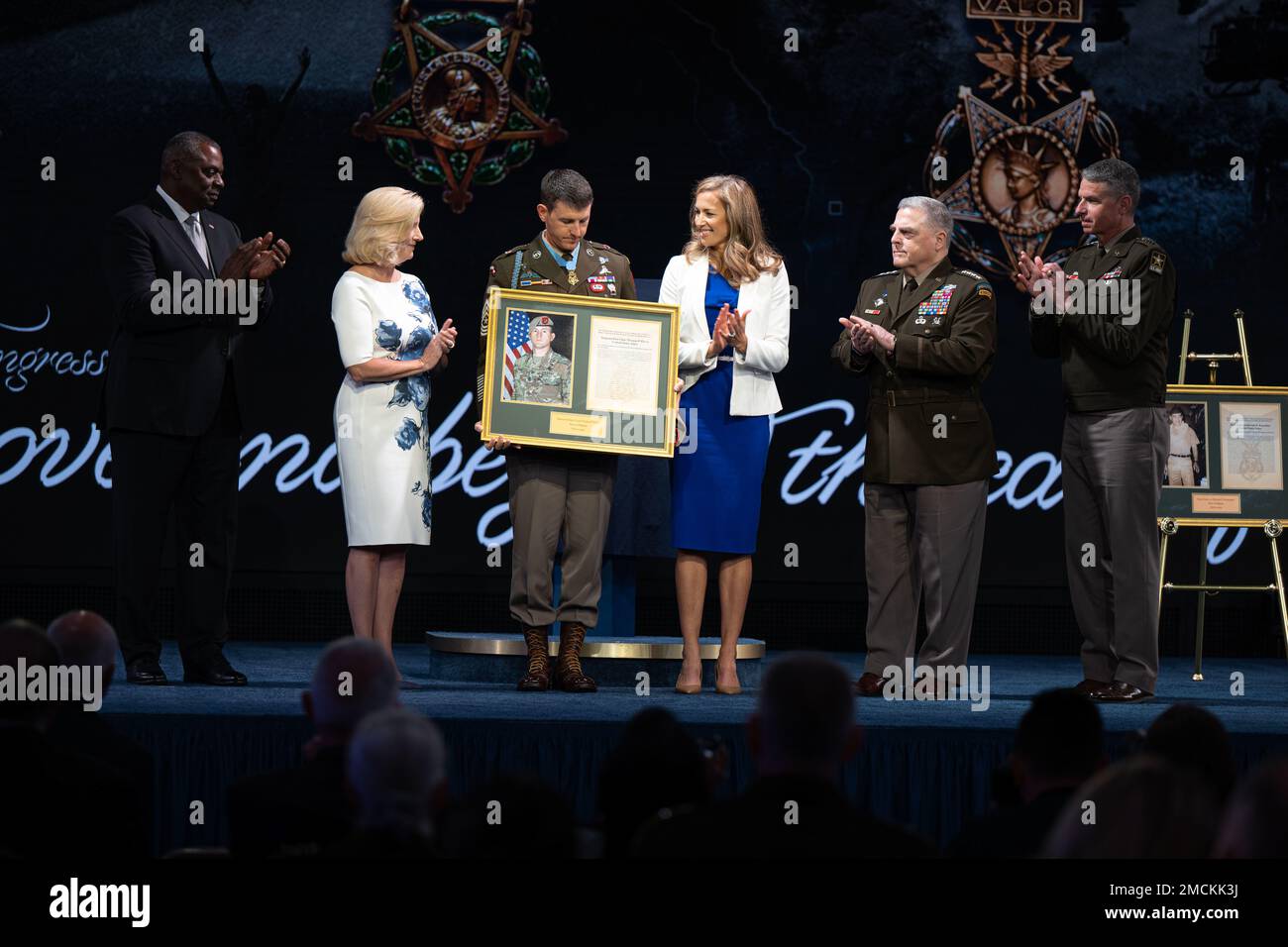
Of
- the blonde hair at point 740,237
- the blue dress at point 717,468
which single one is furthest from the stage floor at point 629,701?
the blonde hair at point 740,237

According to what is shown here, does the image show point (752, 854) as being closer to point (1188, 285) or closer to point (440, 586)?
point (440, 586)

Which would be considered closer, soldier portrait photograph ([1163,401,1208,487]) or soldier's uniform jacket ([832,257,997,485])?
soldier's uniform jacket ([832,257,997,485])

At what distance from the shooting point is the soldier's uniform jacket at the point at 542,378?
18.8 feet

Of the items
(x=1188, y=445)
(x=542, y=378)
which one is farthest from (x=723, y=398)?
(x=1188, y=445)

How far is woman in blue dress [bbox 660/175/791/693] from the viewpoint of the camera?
18.9 ft

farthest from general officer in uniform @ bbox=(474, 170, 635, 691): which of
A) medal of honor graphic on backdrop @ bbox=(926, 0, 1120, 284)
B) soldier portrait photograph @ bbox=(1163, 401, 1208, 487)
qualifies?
medal of honor graphic on backdrop @ bbox=(926, 0, 1120, 284)

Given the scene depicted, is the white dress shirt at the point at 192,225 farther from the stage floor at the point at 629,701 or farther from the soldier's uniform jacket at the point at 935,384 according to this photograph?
the soldier's uniform jacket at the point at 935,384

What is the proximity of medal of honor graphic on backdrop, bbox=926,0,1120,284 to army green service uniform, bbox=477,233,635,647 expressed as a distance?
9.90ft

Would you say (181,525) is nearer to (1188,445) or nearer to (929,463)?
(929,463)

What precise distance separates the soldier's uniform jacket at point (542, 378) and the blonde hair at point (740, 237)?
Result: 68 cm

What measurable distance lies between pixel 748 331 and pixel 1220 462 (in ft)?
8.82

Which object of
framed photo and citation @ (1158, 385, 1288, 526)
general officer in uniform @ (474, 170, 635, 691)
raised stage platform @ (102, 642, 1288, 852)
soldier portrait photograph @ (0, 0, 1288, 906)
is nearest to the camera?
soldier portrait photograph @ (0, 0, 1288, 906)

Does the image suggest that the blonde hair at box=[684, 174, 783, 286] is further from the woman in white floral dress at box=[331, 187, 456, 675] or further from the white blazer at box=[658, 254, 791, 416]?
the woman in white floral dress at box=[331, 187, 456, 675]

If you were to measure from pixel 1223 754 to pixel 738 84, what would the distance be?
5.62m
